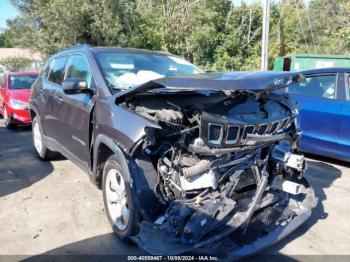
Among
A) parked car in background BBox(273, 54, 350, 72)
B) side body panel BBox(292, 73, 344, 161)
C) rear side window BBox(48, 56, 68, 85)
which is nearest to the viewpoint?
rear side window BBox(48, 56, 68, 85)

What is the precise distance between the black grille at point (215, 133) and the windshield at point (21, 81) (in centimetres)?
879

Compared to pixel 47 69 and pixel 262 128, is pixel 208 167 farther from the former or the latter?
pixel 47 69

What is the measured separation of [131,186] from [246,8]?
25.9 m

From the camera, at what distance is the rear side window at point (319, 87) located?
20.1 feet

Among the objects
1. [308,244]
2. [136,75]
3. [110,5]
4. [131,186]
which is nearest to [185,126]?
[131,186]

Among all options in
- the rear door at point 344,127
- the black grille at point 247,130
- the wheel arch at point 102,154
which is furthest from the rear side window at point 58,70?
the rear door at point 344,127

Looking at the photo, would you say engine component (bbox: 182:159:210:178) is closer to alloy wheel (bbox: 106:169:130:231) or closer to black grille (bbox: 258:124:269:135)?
black grille (bbox: 258:124:269:135)

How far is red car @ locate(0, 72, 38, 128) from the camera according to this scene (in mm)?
9641

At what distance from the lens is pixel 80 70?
4672 millimetres

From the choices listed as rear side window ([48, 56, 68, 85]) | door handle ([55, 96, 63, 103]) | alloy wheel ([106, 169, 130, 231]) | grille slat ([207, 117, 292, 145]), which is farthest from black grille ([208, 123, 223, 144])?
rear side window ([48, 56, 68, 85])

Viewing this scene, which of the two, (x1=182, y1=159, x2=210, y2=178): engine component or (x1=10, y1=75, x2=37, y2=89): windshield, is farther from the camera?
(x1=10, y1=75, x2=37, y2=89): windshield

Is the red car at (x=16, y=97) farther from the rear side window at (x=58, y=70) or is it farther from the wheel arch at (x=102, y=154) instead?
the wheel arch at (x=102, y=154)

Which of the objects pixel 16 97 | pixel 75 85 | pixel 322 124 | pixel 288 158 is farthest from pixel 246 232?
pixel 16 97

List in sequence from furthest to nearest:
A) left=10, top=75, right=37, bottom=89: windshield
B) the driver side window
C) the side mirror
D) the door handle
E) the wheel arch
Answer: left=10, top=75, right=37, bottom=89: windshield
the door handle
the driver side window
the side mirror
the wheel arch
